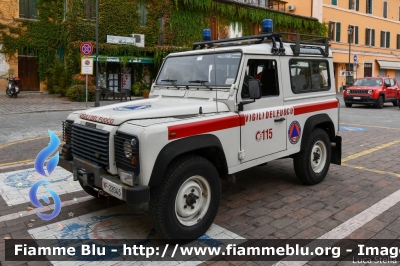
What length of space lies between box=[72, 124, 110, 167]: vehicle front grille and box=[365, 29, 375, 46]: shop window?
42.8 m

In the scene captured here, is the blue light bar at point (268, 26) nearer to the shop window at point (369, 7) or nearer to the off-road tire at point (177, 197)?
the off-road tire at point (177, 197)

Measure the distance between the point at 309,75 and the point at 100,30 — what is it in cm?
2114

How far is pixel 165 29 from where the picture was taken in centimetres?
2691

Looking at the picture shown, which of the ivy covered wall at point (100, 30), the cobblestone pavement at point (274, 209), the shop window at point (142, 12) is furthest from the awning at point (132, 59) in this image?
the cobblestone pavement at point (274, 209)

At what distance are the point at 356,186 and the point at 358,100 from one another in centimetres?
1623

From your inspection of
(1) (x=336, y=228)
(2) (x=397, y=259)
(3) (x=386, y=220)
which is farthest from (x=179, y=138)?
(3) (x=386, y=220)

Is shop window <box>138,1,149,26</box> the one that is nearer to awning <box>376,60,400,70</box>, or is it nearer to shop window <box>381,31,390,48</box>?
awning <box>376,60,400,70</box>

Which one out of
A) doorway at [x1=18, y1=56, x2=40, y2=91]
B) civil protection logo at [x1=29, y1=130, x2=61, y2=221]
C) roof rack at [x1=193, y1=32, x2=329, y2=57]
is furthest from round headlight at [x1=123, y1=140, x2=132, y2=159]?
doorway at [x1=18, y1=56, x2=40, y2=91]

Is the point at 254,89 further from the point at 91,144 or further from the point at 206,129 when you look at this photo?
the point at 91,144

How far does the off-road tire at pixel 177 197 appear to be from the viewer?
3.72 m

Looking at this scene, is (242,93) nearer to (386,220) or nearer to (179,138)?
(179,138)

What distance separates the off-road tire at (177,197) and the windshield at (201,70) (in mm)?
1231

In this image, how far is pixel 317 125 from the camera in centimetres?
608

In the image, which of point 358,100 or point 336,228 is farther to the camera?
point 358,100
